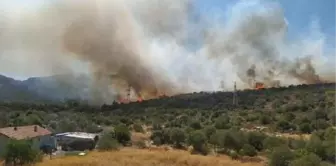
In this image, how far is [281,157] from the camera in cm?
3641

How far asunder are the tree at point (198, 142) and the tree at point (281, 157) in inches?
406

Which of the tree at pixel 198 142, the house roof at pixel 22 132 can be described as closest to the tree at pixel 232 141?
the tree at pixel 198 142

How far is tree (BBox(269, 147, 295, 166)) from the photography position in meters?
36.2

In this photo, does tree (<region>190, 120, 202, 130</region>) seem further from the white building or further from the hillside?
the white building

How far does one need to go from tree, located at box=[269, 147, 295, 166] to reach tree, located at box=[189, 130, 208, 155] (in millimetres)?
10312

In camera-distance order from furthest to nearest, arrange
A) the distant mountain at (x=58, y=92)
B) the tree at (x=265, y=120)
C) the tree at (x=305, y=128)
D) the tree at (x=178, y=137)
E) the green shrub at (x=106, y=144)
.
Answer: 1. the distant mountain at (x=58, y=92)
2. the tree at (x=265, y=120)
3. the tree at (x=305, y=128)
4. the tree at (x=178, y=137)
5. the green shrub at (x=106, y=144)

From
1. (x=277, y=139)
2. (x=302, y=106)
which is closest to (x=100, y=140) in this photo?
(x=277, y=139)

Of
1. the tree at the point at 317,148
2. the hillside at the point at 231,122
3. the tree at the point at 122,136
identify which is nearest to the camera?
the tree at the point at 317,148

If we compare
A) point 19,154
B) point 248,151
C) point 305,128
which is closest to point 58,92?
point 305,128

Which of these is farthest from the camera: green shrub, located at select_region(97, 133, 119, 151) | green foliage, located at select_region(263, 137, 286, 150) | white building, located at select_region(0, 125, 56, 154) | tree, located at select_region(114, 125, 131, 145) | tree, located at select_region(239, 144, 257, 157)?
tree, located at select_region(114, 125, 131, 145)

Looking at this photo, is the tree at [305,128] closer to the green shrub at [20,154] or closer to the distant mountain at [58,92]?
the green shrub at [20,154]

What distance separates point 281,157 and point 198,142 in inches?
484

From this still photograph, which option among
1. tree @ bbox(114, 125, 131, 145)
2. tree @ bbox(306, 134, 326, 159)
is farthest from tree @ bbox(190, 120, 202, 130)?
tree @ bbox(306, 134, 326, 159)

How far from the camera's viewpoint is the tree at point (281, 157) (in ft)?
119
